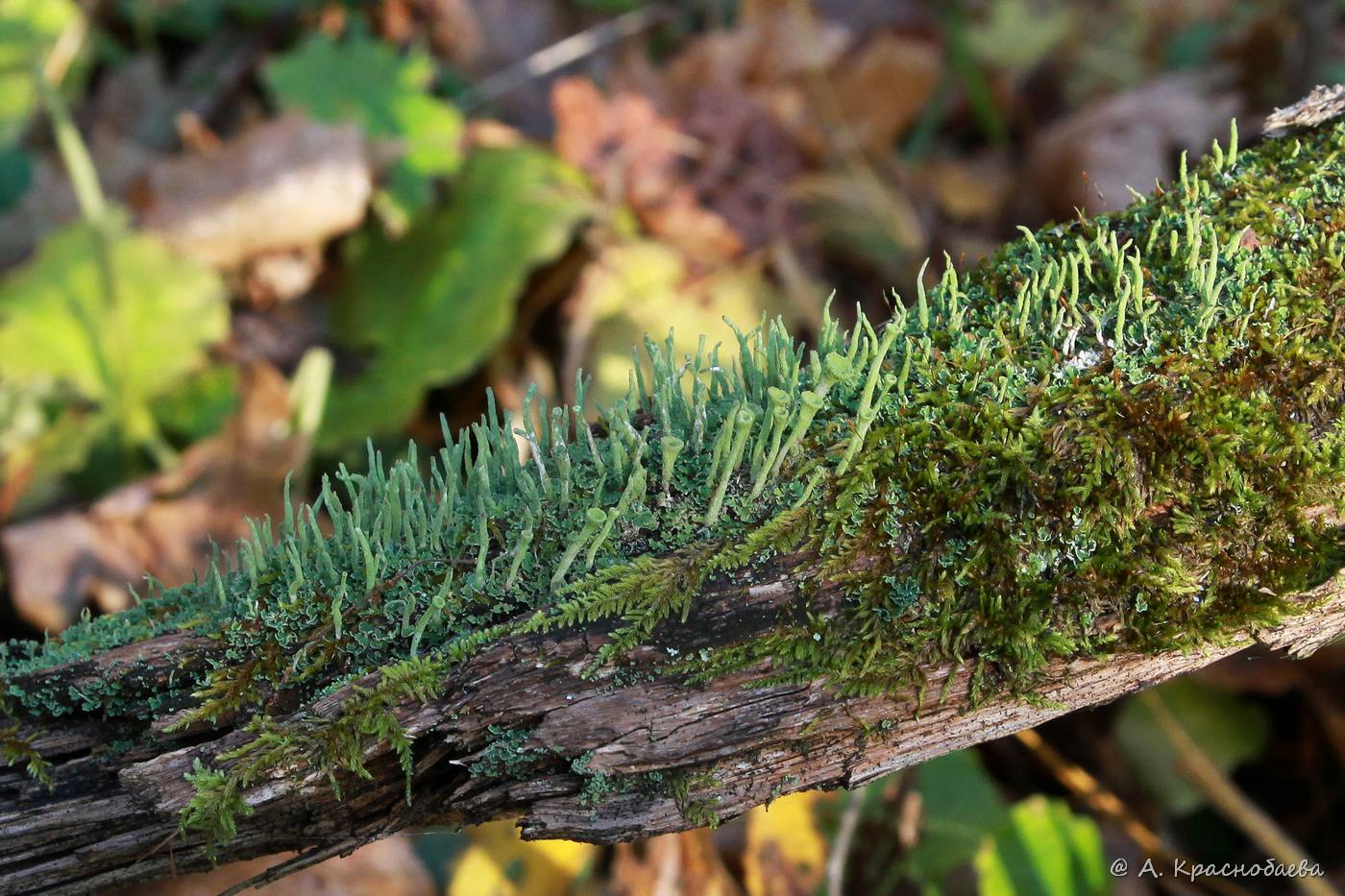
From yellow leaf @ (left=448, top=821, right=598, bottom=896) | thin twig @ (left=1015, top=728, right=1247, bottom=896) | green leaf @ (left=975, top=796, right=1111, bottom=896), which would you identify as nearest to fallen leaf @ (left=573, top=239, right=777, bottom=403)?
yellow leaf @ (left=448, top=821, right=598, bottom=896)

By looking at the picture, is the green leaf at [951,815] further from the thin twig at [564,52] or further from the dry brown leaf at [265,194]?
the thin twig at [564,52]

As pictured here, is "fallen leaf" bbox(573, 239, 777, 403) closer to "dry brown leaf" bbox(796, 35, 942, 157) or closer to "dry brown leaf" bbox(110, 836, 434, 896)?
"dry brown leaf" bbox(796, 35, 942, 157)

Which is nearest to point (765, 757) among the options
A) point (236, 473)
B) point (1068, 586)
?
point (1068, 586)

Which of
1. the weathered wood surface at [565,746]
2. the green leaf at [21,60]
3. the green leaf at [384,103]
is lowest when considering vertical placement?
the weathered wood surface at [565,746]

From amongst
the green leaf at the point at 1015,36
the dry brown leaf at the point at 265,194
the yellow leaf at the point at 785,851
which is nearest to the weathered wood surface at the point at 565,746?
the yellow leaf at the point at 785,851

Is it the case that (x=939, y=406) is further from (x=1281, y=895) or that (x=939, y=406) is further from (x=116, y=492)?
(x=116, y=492)

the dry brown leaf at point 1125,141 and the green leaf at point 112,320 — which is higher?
the green leaf at point 112,320

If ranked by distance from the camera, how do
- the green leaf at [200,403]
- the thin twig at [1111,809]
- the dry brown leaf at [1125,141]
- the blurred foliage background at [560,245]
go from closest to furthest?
the blurred foliage background at [560,245]
the thin twig at [1111,809]
the green leaf at [200,403]
the dry brown leaf at [1125,141]
